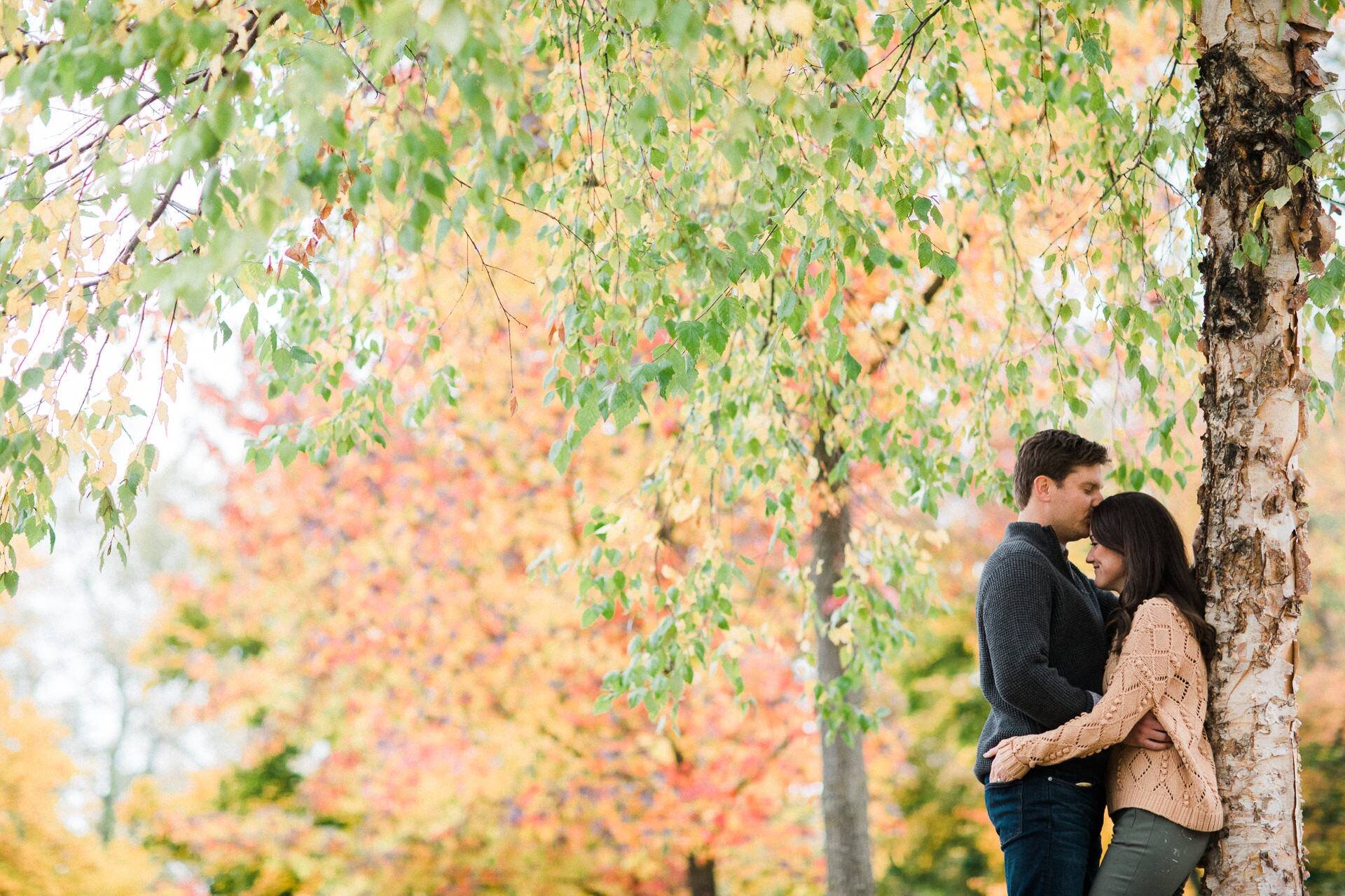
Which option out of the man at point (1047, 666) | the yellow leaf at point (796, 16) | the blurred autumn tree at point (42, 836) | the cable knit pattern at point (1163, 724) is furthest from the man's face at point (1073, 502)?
the blurred autumn tree at point (42, 836)

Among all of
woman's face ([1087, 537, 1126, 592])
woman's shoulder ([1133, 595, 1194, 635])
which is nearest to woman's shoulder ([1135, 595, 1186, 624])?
woman's shoulder ([1133, 595, 1194, 635])

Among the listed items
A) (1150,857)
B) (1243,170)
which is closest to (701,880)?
(1150,857)

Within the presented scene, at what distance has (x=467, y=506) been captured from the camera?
274 inches

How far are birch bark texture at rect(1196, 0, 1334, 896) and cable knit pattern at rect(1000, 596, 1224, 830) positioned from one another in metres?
0.06

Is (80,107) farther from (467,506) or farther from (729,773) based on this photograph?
(729,773)

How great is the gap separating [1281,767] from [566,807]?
4955 millimetres

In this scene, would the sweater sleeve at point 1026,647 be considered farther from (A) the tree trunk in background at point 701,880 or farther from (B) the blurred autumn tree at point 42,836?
(B) the blurred autumn tree at point 42,836

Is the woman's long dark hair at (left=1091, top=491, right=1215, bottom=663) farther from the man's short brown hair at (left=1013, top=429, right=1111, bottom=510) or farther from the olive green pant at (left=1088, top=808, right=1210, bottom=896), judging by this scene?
the olive green pant at (left=1088, top=808, right=1210, bottom=896)

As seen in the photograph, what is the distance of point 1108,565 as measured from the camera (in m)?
2.57

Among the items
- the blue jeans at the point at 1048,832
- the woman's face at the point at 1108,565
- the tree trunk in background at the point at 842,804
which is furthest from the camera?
the tree trunk in background at the point at 842,804

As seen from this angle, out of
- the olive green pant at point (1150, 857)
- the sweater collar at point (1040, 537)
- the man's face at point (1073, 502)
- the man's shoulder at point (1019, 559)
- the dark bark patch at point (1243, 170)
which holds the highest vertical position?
the dark bark patch at point (1243, 170)

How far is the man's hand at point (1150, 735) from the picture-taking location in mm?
2338

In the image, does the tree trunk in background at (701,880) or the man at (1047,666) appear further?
the tree trunk in background at (701,880)

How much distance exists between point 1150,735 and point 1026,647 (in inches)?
12.3
